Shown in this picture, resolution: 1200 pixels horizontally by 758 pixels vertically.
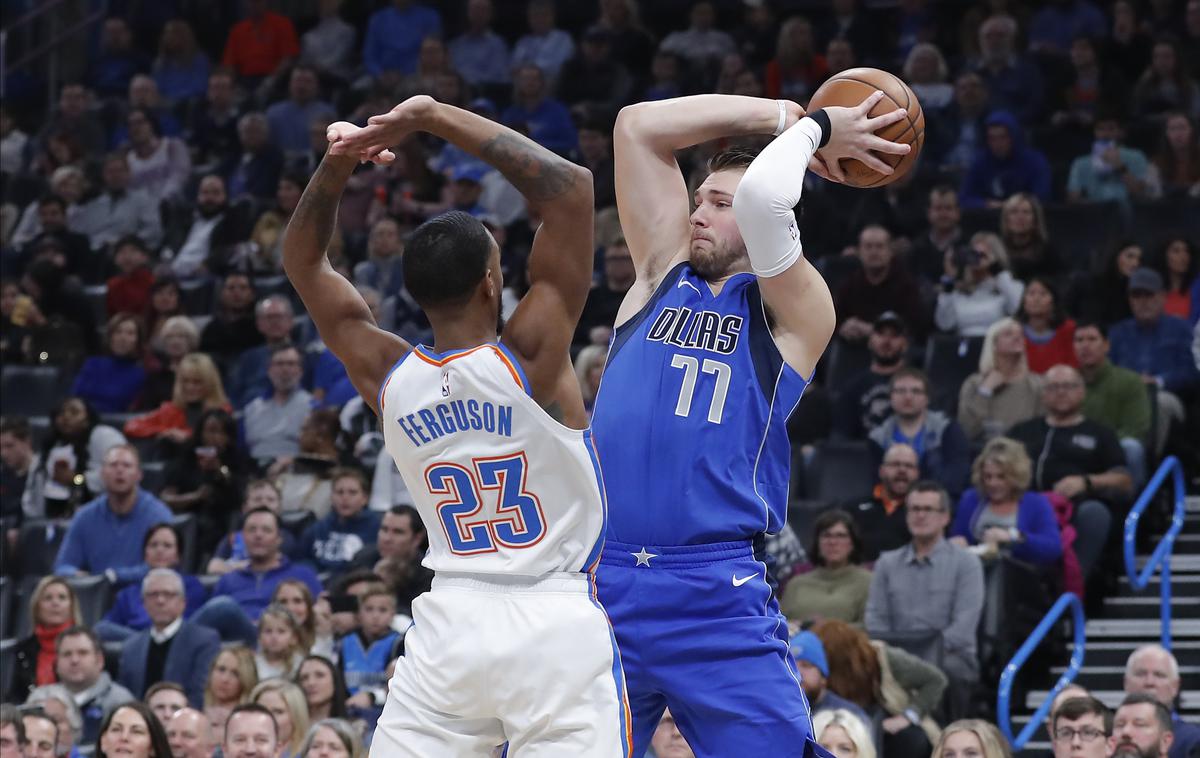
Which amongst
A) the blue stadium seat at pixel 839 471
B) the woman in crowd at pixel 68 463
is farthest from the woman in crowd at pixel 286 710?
the woman in crowd at pixel 68 463

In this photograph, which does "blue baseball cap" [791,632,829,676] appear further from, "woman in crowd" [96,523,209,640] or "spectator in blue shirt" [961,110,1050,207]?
"spectator in blue shirt" [961,110,1050,207]

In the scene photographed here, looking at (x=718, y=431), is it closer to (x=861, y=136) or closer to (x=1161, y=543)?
(x=861, y=136)

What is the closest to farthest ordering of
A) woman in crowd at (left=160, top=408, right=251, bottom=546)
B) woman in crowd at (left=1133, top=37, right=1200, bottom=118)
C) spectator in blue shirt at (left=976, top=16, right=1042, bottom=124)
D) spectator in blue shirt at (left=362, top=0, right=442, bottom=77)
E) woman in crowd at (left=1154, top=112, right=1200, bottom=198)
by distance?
woman in crowd at (left=160, top=408, right=251, bottom=546) → woman in crowd at (left=1154, top=112, right=1200, bottom=198) → woman in crowd at (left=1133, top=37, right=1200, bottom=118) → spectator in blue shirt at (left=976, top=16, right=1042, bottom=124) → spectator in blue shirt at (left=362, top=0, right=442, bottom=77)

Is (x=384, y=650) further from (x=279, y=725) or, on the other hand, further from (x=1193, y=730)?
(x=1193, y=730)

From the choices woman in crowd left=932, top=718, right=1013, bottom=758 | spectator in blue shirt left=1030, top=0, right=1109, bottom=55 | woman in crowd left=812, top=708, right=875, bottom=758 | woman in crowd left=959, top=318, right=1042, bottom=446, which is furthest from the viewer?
spectator in blue shirt left=1030, top=0, right=1109, bottom=55

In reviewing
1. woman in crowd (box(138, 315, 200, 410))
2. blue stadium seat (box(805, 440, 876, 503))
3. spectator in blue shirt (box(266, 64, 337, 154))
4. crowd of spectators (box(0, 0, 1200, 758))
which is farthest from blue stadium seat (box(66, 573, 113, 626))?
spectator in blue shirt (box(266, 64, 337, 154))

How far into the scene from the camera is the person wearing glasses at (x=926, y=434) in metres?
11.2

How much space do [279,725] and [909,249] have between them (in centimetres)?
622

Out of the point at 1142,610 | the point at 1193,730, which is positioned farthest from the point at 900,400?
the point at 1193,730

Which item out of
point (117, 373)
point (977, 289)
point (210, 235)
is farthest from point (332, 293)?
point (210, 235)

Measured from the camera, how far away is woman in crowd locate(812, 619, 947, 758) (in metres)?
9.16

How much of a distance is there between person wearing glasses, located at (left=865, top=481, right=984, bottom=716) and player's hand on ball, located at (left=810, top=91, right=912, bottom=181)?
4956 mm

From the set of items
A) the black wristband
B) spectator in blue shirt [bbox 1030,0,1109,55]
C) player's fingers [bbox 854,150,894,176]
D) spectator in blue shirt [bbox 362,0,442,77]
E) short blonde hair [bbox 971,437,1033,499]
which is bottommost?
short blonde hair [bbox 971,437,1033,499]

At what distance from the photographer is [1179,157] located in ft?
44.7
